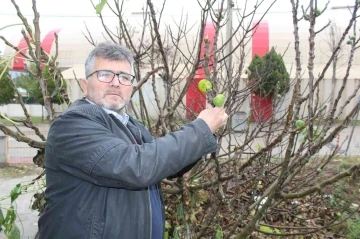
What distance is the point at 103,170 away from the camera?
154 cm

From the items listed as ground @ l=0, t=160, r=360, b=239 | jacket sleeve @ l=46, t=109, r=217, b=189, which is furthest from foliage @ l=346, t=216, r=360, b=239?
jacket sleeve @ l=46, t=109, r=217, b=189

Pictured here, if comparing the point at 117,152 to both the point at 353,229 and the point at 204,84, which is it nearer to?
the point at 204,84

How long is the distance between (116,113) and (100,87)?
143mm

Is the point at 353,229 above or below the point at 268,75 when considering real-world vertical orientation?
below

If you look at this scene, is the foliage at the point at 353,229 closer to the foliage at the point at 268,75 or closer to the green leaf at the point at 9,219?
the foliage at the point at 268,75

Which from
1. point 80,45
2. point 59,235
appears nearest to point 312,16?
point 59,235

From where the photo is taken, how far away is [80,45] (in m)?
27.3

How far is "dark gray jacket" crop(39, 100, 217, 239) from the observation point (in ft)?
5.08

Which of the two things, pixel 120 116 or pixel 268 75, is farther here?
pixel 268 75

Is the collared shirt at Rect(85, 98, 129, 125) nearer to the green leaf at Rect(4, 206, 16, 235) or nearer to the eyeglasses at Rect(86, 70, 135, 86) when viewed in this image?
the eyeglasses at Rect(86, 70, 135, 86)

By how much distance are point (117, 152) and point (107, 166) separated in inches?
2.6

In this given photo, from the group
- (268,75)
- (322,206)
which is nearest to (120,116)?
(268,75)

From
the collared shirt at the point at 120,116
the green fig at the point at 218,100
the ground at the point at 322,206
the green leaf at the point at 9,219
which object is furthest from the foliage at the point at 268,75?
the green leaf at the point at 9,219

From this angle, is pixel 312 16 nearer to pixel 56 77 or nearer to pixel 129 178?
pixel 129 178
